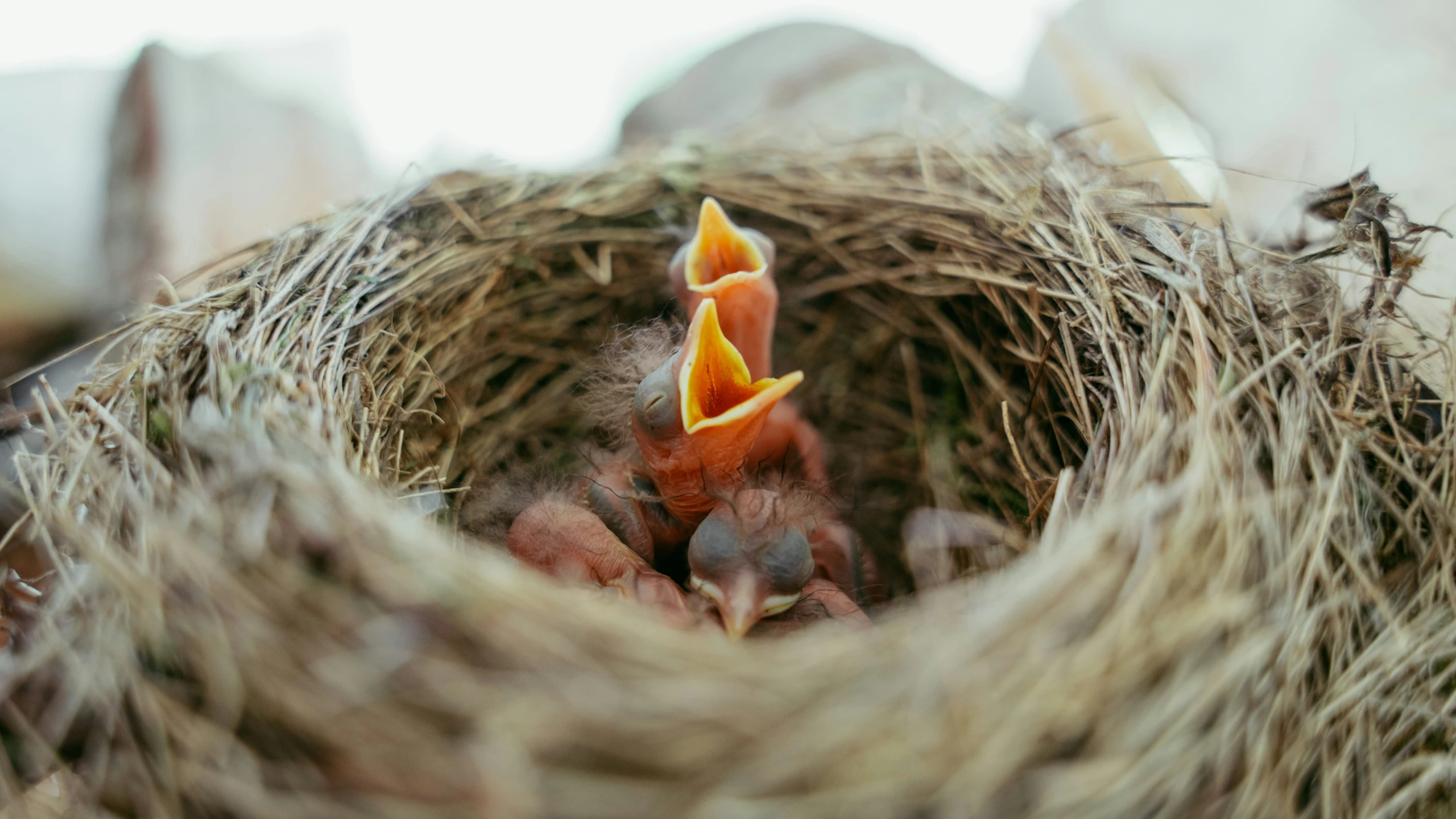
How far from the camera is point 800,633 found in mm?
962

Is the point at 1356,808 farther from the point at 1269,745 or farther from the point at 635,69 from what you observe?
the point at 635,69

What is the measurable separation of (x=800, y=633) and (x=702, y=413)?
0.28 meters

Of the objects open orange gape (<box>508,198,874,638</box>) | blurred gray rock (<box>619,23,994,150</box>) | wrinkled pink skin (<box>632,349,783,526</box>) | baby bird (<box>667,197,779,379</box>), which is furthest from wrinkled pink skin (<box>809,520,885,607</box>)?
blurred gray rock (<box>619,23,994,150</box>)

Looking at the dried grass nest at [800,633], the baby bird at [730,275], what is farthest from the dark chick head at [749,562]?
the baby bird at [730,275]

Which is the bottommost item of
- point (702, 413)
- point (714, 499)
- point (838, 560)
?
point (838, 560)

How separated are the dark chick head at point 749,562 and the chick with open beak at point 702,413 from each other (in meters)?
0.09

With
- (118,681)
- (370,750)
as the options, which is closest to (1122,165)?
(370,750)

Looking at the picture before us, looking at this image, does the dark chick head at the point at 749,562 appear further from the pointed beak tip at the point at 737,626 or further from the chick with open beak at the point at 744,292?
the chick with open beak at the point at 744,292

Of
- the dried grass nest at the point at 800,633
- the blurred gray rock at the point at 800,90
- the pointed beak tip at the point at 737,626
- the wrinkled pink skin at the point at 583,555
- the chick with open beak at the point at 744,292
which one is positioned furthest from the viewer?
the blurred gray rock at the point at 800,90

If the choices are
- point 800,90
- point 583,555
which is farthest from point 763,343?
point 800,90

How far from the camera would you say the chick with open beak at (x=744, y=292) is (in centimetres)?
117

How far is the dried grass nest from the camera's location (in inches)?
22.4

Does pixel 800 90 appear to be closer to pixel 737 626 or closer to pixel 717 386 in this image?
pixel 717 386

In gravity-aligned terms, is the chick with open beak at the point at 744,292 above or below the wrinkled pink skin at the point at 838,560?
above
